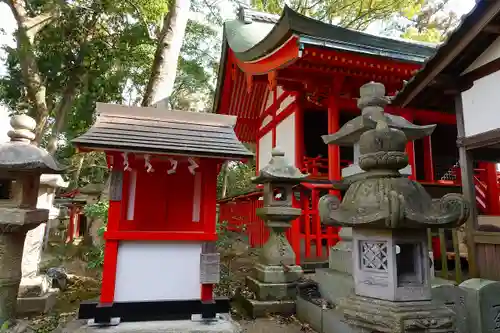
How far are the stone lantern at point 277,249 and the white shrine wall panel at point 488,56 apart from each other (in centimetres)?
303

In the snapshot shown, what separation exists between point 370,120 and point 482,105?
66.9 inches

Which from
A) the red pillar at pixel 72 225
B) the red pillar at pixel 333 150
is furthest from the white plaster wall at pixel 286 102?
the red pillar at pixel 72 225

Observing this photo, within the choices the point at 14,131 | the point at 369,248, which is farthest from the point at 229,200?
the point at 369,248

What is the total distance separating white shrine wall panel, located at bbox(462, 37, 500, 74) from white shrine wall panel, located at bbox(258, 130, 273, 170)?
19.2ft

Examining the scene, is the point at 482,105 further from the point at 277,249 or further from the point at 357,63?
the point at 277,249

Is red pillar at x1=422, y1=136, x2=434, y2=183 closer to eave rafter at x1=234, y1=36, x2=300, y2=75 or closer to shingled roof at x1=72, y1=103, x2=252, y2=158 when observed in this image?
eave rafter at x1=234, y1=36, x2=300, y2=75

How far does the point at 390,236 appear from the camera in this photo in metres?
2.87

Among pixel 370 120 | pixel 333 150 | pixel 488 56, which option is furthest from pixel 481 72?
pixel 333 150

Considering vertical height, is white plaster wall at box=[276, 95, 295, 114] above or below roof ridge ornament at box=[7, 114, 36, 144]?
above

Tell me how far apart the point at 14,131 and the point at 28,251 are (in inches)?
84.5

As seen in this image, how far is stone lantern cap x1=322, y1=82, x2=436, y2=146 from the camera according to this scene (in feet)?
13.3

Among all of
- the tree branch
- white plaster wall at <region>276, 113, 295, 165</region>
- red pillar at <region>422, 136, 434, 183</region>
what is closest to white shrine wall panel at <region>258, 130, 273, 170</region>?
white plaster wall at <region>276, 113, 295, 165</region>

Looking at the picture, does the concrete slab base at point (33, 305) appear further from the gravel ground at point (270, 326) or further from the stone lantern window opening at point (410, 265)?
the stone lantern window opening at point (410, 265)

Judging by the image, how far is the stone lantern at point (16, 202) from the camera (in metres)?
4.47
